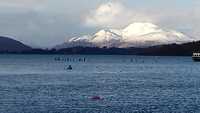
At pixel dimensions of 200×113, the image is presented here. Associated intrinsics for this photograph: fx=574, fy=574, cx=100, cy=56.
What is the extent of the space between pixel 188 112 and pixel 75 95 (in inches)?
775

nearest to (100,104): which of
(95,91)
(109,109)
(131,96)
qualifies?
(109,109)

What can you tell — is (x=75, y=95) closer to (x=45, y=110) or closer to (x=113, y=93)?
(x=113, y=93)

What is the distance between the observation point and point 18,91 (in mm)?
74375

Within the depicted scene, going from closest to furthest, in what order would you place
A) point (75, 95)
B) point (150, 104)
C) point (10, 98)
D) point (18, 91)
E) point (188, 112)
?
1. point (188, 112)
2. point (150, 104)
3. point (10, 98)
4. point (75, 95)
5. point (18, 91)

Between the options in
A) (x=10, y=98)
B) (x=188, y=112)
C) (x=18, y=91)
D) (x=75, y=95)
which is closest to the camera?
(x=188, y=112)

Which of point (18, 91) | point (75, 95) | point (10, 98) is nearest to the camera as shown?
point (10, 98)

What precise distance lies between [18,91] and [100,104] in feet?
59.1

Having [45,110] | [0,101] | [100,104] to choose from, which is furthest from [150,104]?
[0,101]

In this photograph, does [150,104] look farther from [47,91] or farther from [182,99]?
[47,91]

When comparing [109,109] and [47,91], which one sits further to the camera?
[47,91]

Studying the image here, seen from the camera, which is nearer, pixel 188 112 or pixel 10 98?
pixel 188 112

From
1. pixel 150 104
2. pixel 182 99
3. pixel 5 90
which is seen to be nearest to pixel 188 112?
pixel 150 104

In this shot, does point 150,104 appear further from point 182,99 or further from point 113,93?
point 113,93

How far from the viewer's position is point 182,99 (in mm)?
65312
